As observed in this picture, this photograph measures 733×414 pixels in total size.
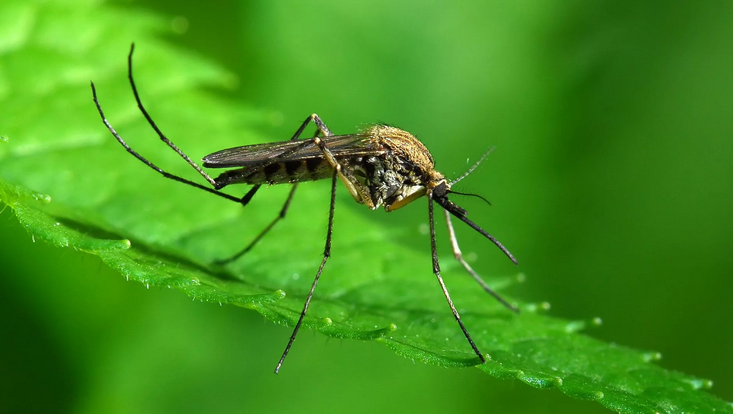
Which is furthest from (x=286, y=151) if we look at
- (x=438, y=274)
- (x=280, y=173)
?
(x=438, y=274)

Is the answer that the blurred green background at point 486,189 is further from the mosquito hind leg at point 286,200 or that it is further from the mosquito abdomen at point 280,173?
the mosquito abdomen at point 280,173

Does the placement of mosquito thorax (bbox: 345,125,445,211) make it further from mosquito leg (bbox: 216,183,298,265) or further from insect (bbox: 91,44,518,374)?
mosquito leg (bbox: 216,183,298,265)

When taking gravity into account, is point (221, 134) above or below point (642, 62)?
below

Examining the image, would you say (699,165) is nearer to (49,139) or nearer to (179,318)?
(179,318)

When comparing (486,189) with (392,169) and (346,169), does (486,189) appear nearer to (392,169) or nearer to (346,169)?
Answer: (392,169)

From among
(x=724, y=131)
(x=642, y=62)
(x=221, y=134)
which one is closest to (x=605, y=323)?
(x=724, y=131)

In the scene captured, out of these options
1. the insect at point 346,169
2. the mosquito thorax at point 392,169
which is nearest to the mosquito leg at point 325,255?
the insect at point 346,169
